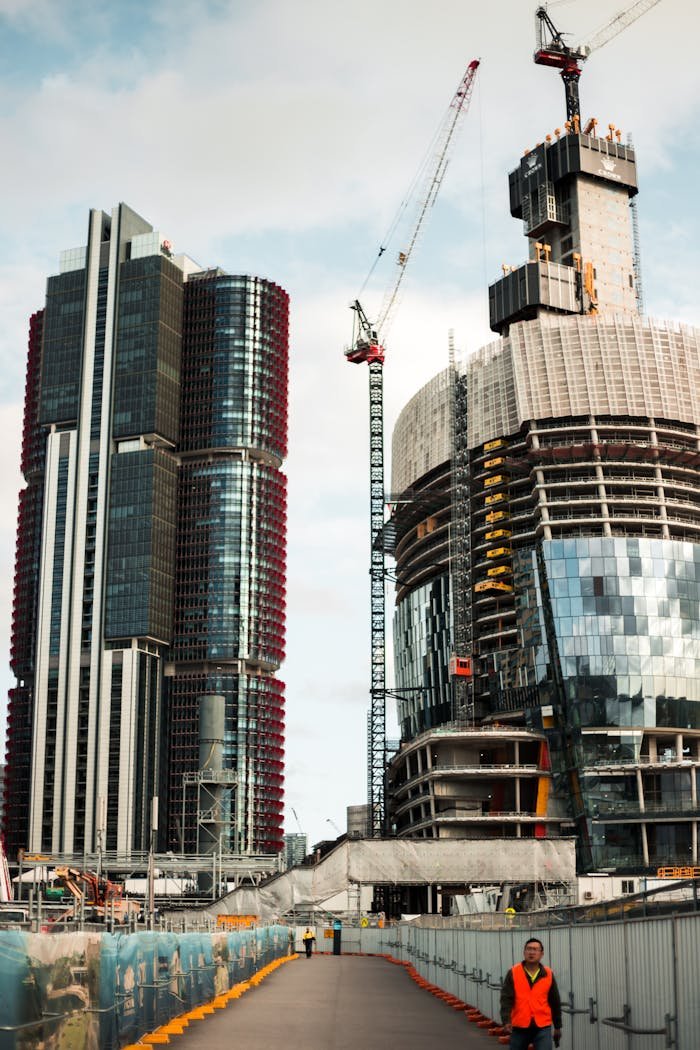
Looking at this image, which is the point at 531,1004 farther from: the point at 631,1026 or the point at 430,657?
the point at 430,657

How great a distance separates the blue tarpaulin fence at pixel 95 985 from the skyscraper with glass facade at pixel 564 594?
122721 millimetres

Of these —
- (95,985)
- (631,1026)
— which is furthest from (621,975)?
(95,985)

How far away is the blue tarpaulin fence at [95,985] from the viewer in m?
18.7

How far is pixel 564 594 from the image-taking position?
16625 cm

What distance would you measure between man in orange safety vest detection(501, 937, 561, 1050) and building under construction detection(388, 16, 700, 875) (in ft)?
455

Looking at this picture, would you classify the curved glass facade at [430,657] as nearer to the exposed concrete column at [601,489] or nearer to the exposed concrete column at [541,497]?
the exposed concrete column at [541,497]

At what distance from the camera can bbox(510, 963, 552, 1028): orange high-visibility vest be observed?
71.0 feet

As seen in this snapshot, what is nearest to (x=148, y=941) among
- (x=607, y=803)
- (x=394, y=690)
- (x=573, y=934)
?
(x=573, y=934)

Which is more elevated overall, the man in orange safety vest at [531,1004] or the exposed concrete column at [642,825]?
the exposed concrete column at [642,825]

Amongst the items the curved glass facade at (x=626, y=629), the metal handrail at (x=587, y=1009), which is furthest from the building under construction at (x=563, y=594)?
the metal handrail at (x=587, y=1009)

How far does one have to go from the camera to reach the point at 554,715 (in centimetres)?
16538

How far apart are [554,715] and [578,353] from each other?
47.4 m

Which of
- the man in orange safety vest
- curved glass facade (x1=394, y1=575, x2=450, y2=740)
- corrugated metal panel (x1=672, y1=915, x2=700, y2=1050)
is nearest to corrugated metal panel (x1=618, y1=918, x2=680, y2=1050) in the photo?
corrugated metal panel (x1=672, y1=915, x2=700, y2=1050)

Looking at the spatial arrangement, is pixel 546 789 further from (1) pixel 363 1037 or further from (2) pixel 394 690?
(1) pixel 363 1037
